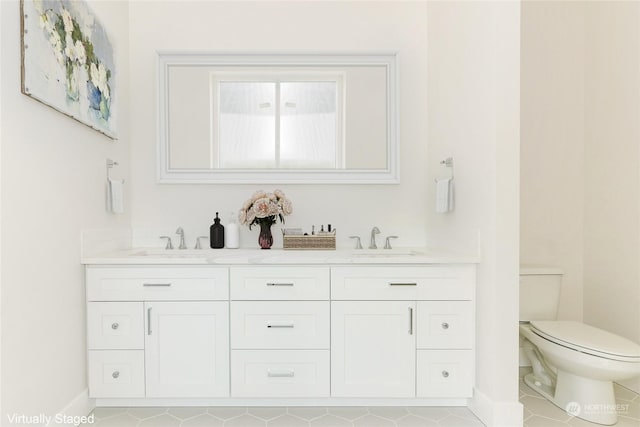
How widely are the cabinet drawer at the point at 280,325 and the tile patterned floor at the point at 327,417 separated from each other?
0.34 metres

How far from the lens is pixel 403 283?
6.20 ft

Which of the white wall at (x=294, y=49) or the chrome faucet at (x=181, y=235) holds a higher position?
the white wall at (x=294, y=49)

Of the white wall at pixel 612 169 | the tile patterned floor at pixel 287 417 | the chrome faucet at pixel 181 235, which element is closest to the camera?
the tile patterned floor at pixel 287 417

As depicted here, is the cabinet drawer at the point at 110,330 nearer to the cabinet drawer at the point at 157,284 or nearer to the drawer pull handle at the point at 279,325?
the cabinet drawer at the point at 157,284

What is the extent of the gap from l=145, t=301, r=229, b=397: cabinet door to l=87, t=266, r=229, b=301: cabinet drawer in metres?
0.06

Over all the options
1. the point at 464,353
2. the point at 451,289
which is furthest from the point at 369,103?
the point at 464,353

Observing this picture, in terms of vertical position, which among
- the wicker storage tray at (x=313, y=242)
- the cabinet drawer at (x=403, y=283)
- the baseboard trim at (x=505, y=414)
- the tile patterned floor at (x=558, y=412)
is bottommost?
the tile patterned floor at (x=558, y=412)

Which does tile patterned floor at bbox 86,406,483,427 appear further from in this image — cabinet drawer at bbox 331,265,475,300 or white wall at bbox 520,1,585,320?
white wall at bbox 520,1,585,320

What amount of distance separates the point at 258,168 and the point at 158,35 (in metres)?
1.07

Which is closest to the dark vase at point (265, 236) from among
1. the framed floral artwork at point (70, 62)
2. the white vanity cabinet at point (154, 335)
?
the white vanity cabinet at point (154, 335)

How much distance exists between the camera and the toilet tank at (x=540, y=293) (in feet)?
7.33

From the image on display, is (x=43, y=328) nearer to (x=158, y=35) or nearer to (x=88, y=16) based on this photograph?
(x=88, y=16)

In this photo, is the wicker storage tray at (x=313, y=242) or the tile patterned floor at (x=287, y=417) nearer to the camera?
the tile patterned floor at (x=287, y=417)

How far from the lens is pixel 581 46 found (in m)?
2.40
